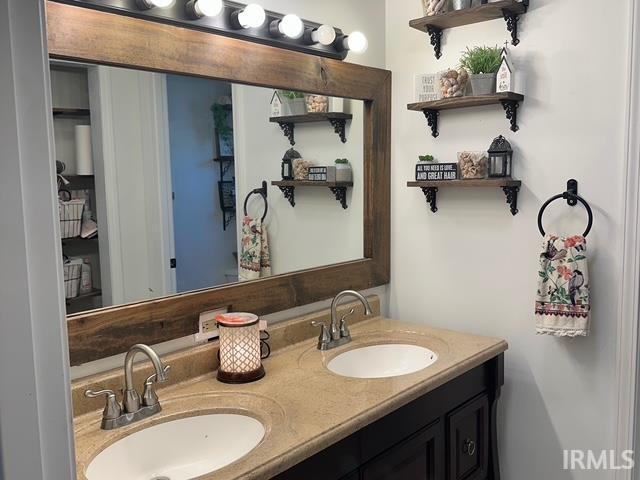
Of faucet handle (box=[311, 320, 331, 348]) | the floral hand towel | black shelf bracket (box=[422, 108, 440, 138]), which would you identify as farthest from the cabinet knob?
black shelf bracket (box=[422, 108, 440, 138])

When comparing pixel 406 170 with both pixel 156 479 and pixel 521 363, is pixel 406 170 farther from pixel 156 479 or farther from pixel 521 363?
pixel 156 479

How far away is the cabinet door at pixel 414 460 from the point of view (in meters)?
1.50

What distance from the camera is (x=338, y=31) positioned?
2.01 meters

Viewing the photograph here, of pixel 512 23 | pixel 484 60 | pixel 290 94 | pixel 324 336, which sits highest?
pixel 512 23

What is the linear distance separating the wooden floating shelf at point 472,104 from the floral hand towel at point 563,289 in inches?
17.7

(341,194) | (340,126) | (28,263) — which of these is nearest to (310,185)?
(341,194)

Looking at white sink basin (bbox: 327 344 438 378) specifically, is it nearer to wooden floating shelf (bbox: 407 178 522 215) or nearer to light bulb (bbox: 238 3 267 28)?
wooden floating shelf (bbox: 407 178 522 215)

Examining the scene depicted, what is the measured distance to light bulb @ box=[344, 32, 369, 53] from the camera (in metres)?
2.01

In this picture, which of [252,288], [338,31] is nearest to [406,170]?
[338,31]

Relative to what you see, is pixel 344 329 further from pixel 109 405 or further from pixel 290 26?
pixel 290 26

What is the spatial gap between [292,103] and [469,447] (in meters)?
1.32

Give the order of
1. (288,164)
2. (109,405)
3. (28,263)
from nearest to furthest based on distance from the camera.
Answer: (28,263)
(109,405)
(288,164)

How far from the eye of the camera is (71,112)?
141cm

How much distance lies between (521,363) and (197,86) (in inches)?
57.6
